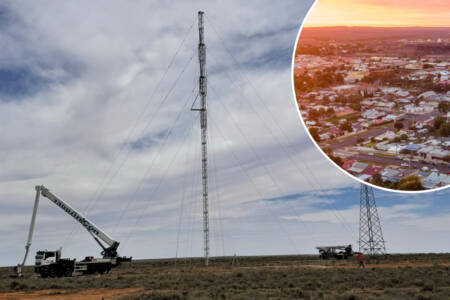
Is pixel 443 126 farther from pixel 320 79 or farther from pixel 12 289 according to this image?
pixel 12 289

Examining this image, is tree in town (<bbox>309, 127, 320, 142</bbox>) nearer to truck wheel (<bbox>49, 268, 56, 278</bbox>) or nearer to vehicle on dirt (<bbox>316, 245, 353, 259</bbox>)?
truck wheel (<bbox>49, 268, 56, 278</bbox>)

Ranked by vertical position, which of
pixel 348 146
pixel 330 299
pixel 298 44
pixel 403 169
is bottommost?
pixel 330 299

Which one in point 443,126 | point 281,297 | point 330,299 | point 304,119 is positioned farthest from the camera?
point 281,297

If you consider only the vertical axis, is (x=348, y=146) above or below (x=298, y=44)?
below

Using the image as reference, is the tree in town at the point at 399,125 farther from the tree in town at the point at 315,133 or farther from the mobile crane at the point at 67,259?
the mobile crane at the point at 67,259

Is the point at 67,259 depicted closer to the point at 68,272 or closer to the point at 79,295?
the point at 68,272

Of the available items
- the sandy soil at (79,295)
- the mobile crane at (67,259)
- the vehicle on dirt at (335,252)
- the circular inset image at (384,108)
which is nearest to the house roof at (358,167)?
the circular inset image at (384,108)

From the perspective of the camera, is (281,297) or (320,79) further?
(281,297)

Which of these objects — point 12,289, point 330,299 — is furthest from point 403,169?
point 12,289
